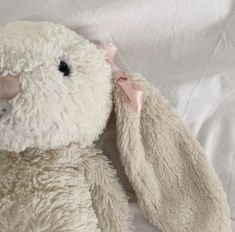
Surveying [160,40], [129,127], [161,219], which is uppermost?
[160,40]

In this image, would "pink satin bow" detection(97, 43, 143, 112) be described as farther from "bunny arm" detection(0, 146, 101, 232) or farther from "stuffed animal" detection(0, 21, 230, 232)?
"bunny arm" detection(0, 146, 101, 232)

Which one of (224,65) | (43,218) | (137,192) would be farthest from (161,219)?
(224,65)

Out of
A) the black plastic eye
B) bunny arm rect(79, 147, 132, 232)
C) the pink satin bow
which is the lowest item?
bunny arm rect(79, 147, 132, 232)

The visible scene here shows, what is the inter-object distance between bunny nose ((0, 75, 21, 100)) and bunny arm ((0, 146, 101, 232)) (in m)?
0.11

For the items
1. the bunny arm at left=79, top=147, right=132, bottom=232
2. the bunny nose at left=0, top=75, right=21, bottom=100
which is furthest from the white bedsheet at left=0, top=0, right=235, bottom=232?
the bunny nose at left=0, top=75, right=21, bottom=100

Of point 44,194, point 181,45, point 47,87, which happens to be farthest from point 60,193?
point 181,45

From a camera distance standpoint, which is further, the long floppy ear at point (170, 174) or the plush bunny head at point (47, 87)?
the long floppy ear at point (170, 174)

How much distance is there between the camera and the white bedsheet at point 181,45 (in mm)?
818

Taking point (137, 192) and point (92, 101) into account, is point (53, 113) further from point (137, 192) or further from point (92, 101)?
point (137, 192)

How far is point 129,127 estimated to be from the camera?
29.4 inches

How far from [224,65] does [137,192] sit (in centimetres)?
27

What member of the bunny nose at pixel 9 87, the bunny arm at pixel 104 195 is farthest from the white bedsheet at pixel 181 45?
the bunny nose at pixel 9 87

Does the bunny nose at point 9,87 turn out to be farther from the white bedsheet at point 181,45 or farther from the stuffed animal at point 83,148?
the white bedsheet at point 181,45

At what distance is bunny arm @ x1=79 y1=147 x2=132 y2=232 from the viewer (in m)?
0.75
